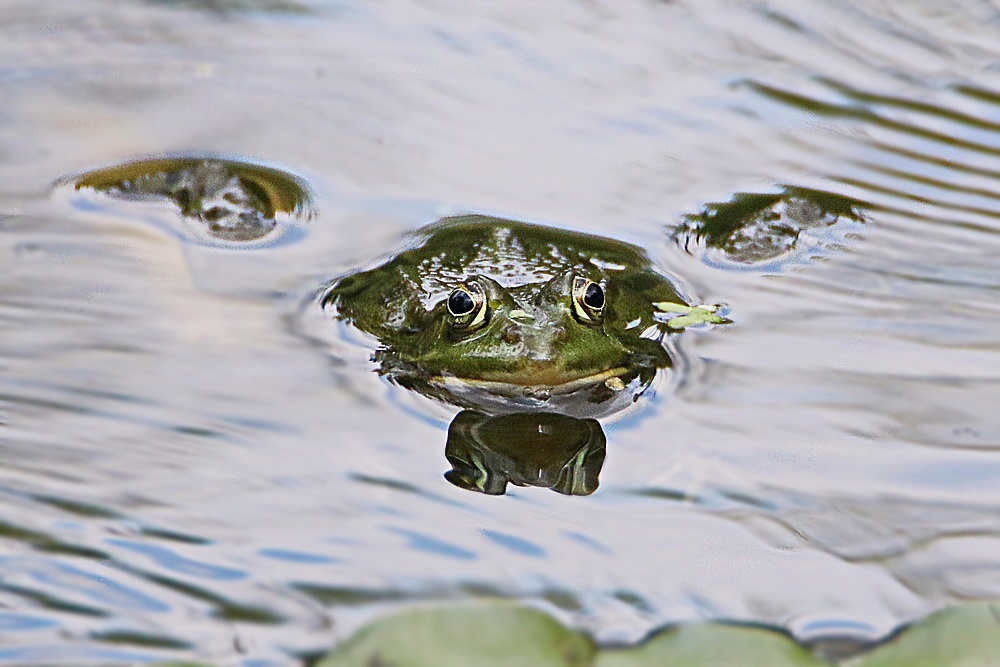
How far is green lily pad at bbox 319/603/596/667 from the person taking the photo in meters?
2.62

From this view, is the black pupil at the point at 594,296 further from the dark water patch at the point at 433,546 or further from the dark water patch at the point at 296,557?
the dark water patch at the point at 296,557

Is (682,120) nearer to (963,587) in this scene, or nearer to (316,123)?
(316,123)

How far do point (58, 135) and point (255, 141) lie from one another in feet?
3.04

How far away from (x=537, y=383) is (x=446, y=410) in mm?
366

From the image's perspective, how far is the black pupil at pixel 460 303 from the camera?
4.02 m

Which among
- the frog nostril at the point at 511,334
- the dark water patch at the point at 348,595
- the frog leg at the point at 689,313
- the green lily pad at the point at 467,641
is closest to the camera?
the green lily pad at the point at 467,641

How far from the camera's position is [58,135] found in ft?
17.7

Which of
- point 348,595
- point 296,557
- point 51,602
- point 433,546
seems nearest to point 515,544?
point 433,546

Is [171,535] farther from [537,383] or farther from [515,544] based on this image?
[537,383]

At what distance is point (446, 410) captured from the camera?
4.02m

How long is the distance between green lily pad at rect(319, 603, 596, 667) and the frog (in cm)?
120

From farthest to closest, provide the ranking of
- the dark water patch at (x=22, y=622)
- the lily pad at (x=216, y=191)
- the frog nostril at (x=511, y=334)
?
the lily pad at (x=216, y=191) → the frog nostril at (x=511, y=334) → the dark water patch at (x=22, y=622)

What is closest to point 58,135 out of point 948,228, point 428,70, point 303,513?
point 428,70

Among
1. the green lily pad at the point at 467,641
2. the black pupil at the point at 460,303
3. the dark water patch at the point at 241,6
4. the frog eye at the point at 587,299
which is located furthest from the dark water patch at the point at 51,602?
the dark water patch at the point at 241,6
